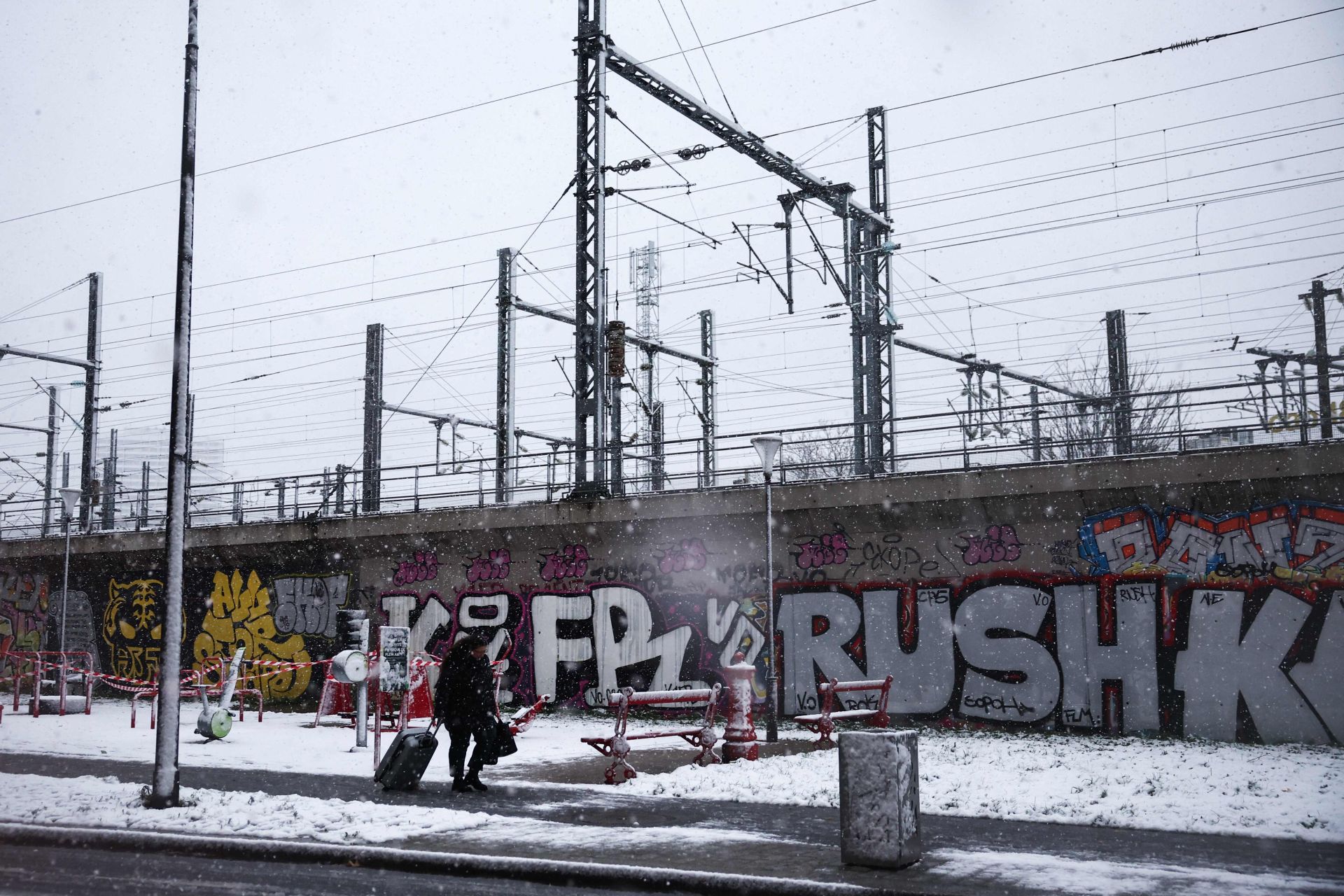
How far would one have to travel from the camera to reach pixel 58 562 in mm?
31188

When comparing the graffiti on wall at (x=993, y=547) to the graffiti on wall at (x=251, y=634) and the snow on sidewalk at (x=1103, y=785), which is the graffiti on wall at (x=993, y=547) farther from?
the graffiti on wall at (x=251, y=634)

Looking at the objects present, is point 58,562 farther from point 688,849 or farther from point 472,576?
point 688,849

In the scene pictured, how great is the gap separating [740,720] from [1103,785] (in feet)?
14.3

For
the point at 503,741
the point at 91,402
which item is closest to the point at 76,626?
the point at 91,402

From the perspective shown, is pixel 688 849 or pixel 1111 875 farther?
pixel 688 849

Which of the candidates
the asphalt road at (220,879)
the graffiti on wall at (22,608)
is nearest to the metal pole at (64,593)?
the graffiti on wall at (22,608)

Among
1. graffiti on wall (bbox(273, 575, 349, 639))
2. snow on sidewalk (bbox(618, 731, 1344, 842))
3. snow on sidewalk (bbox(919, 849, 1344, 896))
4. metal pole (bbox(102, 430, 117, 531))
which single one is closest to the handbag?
snow on sidewalk (bbox(618, 731, 1344, 842))

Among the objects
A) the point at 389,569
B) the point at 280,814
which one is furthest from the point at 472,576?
the point at 280,814

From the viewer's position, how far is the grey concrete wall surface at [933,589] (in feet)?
52.8

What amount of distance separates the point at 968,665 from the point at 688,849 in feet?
36.0

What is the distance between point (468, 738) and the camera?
11.8m

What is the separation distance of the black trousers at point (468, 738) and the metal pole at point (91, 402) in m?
22.5

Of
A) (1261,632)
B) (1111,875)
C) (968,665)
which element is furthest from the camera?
(968,665)

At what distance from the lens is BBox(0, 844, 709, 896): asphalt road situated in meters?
7.25
